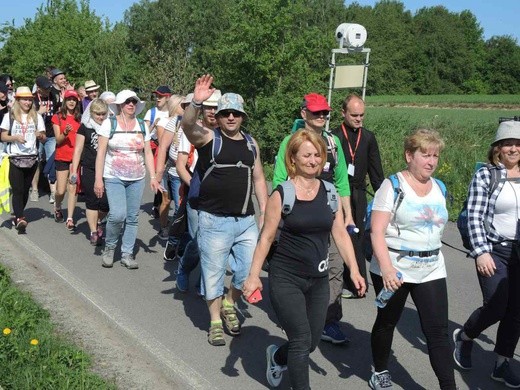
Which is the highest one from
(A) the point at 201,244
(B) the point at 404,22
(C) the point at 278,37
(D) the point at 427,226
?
(B) the point at 404,22

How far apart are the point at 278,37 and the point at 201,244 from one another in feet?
42.5

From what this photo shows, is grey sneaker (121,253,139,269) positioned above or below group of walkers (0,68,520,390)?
below

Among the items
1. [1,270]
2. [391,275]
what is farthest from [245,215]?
[1,270]

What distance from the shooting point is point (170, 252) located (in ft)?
26.3

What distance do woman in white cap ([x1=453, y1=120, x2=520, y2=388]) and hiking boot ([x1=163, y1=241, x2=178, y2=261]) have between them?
3.89 metres

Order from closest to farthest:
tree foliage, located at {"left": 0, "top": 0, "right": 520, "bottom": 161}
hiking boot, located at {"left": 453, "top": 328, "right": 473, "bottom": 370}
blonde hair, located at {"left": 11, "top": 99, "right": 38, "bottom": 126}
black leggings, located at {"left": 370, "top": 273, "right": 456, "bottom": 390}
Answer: black leggings, located at {"left": 370, "top": 273, "right": 456, "bottom": 390} < hiking boot, located at {"left": 453, "top": 328, "right": 473, "bottom": 370} < blonde hair, located at {"left": 11, "top": 99, "right": 38, "bottom": 126} < tree foliage, located at {"left": 0, "top": 0, "right": 520, "bottom": 161}

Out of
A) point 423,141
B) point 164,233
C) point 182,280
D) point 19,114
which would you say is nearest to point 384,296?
point 423,141

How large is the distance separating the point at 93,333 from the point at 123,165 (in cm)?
244

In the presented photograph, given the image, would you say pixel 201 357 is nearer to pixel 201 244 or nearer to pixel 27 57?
pixel 201 244

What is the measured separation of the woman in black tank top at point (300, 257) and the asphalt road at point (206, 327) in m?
0.69

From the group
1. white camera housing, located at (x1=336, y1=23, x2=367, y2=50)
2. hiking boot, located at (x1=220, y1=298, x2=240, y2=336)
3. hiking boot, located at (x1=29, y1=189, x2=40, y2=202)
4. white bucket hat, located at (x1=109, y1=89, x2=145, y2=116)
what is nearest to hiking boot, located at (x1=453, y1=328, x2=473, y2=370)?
hiking boot, located at (x1=220, y1=298, x2=240, y2=336)

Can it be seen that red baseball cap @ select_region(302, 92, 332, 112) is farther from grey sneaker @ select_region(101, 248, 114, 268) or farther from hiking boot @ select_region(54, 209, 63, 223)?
hiking boot @ select_region(54, 209, 63, 223)

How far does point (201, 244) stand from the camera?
5.56m

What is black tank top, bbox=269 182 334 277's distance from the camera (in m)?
4.22
